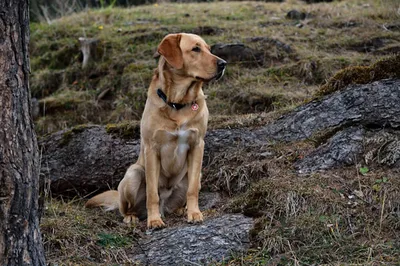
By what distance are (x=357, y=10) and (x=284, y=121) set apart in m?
5.22

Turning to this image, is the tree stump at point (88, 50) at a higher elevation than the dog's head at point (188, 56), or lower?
lower

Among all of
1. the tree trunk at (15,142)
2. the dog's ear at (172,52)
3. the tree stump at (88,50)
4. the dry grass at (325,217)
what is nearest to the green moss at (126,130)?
the dog's ear at (172,52)

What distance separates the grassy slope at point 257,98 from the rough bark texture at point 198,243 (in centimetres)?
11

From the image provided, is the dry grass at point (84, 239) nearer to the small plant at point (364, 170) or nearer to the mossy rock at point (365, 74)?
the small plant at point (364, 170)

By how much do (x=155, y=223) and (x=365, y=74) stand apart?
7.91 ft

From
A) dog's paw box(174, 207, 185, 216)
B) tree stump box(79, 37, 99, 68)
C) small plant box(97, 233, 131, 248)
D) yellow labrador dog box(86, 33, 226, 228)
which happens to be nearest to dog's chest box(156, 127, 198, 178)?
yellow labrador dog box(86, 33, 226, 228)

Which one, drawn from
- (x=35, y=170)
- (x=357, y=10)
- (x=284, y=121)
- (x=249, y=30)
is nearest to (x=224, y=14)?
(x=249, y=30)

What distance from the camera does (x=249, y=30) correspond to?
9148mm

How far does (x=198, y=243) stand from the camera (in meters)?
4.11

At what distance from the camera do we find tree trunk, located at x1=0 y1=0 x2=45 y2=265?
122 inches

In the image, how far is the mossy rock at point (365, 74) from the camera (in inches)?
210

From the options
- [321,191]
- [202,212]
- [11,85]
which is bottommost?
[202,212]

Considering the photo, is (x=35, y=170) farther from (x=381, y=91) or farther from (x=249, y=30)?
(x=249, y=30)

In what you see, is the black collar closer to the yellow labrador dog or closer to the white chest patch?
the yellow labrador dog
